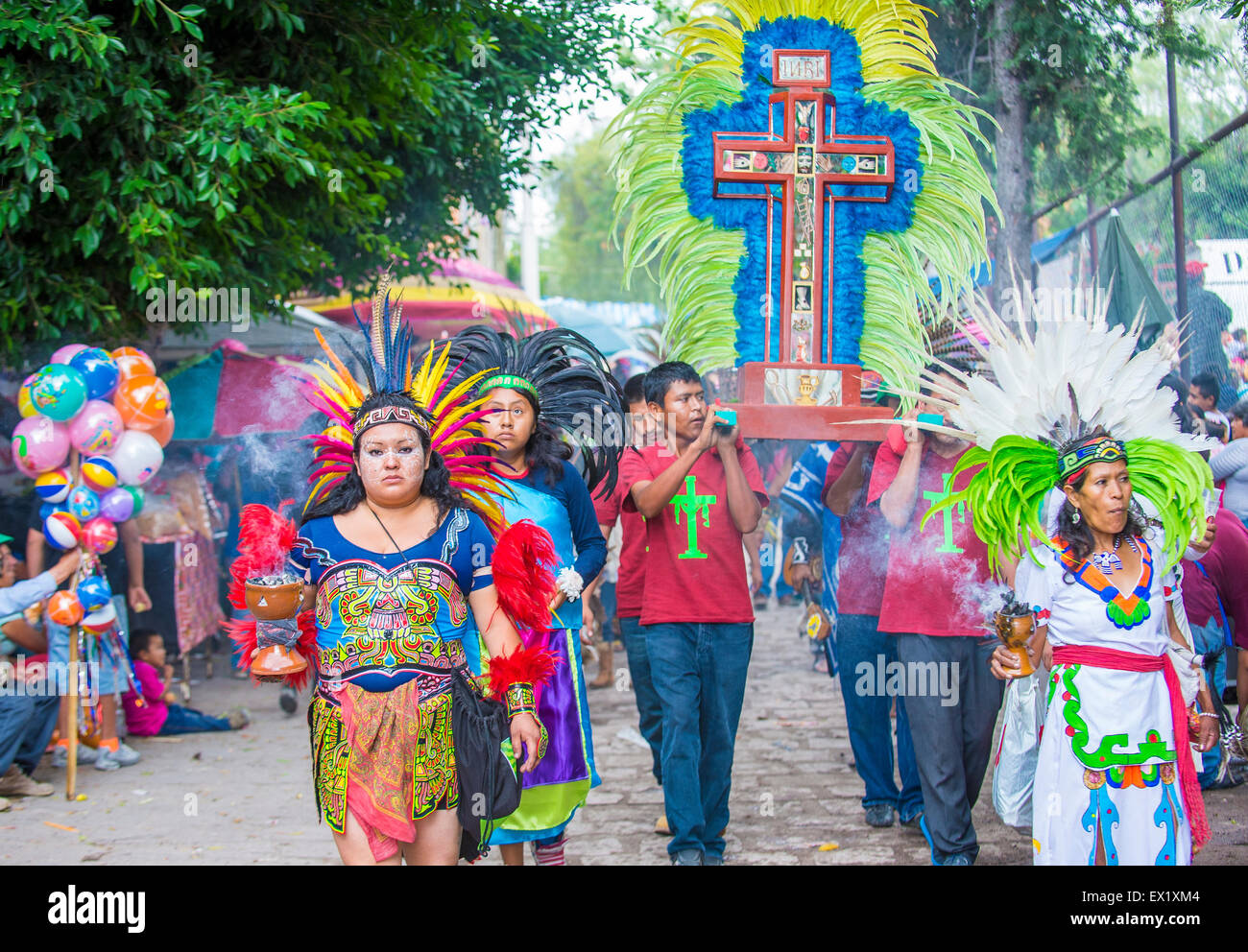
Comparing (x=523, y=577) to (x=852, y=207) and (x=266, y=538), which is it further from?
(x=852, y=207)

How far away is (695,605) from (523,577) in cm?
139

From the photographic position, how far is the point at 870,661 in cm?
529

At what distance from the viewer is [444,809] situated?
3.38m

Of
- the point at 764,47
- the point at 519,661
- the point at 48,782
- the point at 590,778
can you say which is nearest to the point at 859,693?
the point at 590,778

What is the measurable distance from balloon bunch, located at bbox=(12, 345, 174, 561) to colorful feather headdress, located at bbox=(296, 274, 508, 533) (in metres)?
2.59

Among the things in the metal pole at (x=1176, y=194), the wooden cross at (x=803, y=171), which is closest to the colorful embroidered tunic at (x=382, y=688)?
the wooden cross at (x=803, y=171)

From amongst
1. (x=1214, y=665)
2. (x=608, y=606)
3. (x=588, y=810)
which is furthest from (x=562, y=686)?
(x=608, y=606)

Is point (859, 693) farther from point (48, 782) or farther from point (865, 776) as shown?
point (48, 782)

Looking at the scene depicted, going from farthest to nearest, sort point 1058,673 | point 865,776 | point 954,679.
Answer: point 865,776, point 954,679, point 1058,673

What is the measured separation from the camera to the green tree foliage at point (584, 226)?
119ft

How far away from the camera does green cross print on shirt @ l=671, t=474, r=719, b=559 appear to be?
479 cm

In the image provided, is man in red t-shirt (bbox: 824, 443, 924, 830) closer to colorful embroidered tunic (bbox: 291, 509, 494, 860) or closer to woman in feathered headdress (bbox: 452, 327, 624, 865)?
woman in feathered headdress (bbox: 452, 327, 624, 865)

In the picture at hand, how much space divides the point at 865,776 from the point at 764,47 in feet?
10.4
